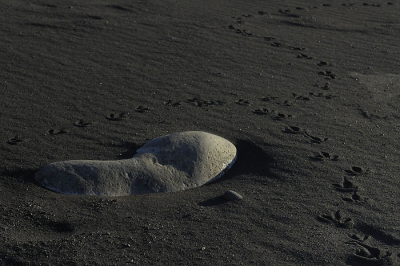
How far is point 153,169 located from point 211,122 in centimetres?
108

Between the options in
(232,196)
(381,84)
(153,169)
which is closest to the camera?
(232,196)

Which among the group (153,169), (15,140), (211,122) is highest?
(211,122)

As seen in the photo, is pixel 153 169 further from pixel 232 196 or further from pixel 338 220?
pixel 338 220

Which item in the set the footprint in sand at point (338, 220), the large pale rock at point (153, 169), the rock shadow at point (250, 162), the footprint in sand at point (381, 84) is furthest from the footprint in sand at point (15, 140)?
the footprint in sand at point (381, 84)

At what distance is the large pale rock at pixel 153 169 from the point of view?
3.42m

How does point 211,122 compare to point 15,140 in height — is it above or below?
above

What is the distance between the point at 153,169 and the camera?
3.58 meters

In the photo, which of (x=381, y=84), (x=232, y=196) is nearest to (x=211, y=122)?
(x=232, y=196)

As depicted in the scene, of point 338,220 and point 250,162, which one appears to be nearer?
point 338,220

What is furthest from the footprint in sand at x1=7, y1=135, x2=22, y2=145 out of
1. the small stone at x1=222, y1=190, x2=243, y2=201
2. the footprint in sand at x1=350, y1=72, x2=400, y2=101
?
the footprint in sand at x1=350, y1=72, x2=400, y2=101

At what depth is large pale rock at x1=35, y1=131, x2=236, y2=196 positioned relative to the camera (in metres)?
3.42

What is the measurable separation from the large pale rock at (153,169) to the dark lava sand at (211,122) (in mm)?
85

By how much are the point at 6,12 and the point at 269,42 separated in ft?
11.9

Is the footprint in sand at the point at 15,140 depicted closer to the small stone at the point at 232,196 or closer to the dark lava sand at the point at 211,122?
the dark lava sand at the point at 211,122
